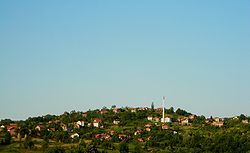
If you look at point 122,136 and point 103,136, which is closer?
point 103,136

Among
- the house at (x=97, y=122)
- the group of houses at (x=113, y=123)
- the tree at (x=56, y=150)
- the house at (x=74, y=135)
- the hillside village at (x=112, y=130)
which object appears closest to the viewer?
the tree at (x=56, y=150)

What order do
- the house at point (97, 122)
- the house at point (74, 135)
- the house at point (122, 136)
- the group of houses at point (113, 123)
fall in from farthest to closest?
the house at point (97, 122) < the group of houses at point (113, 123) < the house at point (122, 136) < the house at point (74, 135)

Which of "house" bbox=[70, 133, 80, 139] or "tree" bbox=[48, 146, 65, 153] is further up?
"house" bbox=[70, 133, 80, 139]

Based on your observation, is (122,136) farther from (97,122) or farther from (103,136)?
(97,122)

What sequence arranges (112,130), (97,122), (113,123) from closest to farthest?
1. (112,130)
2. (97,122)
3. (113,123)

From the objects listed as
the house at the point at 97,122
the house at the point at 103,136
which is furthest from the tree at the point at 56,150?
the house at the point at 97,122

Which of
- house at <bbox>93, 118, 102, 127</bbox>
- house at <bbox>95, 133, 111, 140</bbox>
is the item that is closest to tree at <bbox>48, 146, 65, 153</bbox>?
house at <bbox>95, 133, 111, 140</bbox>

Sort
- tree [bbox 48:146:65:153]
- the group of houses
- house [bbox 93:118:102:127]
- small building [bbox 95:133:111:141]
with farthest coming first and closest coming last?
house [bbox 93:118:102:127] < the group of houses < small building [bbox 95:133:111:141] < tree [bbox 48:146:65:153]

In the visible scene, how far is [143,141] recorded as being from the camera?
134 metres

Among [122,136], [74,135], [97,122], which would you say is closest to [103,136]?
[122,136]

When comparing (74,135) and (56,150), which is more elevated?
(74,135)

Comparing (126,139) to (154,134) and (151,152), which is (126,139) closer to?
(154,134)

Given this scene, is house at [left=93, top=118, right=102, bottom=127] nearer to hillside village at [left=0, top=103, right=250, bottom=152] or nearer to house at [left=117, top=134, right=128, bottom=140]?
hillside village at [left=0, top=103, right=250, bottom=152]

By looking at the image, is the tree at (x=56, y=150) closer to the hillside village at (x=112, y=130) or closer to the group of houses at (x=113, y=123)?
the hillside village at (x=112, y=130)
